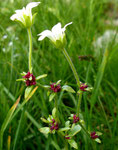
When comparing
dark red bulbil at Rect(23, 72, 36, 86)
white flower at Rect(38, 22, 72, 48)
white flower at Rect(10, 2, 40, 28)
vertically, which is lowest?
dark red bulbil at Rect(23, 72, 36, 86)

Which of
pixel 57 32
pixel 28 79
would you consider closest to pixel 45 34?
pixel 57 32

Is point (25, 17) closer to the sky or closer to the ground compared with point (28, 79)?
closer to the sky

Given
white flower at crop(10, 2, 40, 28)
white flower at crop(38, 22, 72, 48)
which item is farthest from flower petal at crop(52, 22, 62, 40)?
white flower at crop(10, 2, 40, 28)

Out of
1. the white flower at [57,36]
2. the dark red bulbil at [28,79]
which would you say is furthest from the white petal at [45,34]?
the dark red bulbil at [28,79]

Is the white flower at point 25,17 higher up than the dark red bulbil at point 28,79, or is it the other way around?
the white flower at point 25,17

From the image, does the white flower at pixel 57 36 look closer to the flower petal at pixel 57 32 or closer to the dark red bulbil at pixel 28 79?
the flower petal at pixel 57 32

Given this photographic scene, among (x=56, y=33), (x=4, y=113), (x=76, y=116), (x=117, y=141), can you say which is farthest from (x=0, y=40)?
(x=117, y=141)

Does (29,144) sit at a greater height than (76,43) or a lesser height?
lesser

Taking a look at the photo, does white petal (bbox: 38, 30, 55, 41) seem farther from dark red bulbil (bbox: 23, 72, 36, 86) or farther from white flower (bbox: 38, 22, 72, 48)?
dark red bulbil (bbox: 23, 72, 36, 86)

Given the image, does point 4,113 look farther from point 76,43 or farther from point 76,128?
point 76,43

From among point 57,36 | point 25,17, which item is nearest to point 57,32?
point 57,36

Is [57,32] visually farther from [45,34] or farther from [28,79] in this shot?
[28,79]
